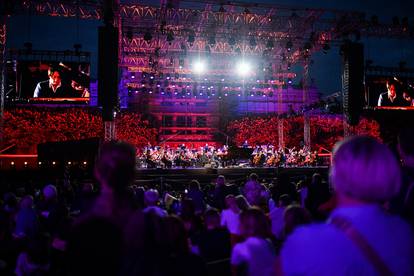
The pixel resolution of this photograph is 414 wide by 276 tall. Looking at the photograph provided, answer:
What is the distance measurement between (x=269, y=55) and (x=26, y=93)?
17030 millimetres

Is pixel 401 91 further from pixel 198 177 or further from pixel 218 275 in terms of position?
pixel 218 275

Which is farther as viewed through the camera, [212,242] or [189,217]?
[189,217]

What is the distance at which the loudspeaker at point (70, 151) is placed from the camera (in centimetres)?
1502

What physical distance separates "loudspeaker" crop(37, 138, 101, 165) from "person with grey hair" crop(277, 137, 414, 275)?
13997 mm

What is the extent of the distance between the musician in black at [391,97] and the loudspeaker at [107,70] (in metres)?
15.1

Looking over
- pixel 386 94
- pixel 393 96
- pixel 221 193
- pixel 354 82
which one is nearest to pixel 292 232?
pixel 221 193

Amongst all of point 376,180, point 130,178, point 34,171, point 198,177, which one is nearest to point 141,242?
point 130,178

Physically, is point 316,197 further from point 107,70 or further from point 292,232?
point 107,70

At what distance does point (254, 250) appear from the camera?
9.79 ft

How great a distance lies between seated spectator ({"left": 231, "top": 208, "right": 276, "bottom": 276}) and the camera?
2939mm

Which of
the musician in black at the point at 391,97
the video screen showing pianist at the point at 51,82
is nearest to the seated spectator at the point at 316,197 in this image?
the video screen showing pianist at the point at 51,82

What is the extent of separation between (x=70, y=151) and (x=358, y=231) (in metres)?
15.3

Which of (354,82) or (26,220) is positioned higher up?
(354,82)

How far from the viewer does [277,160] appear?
2362 cm
